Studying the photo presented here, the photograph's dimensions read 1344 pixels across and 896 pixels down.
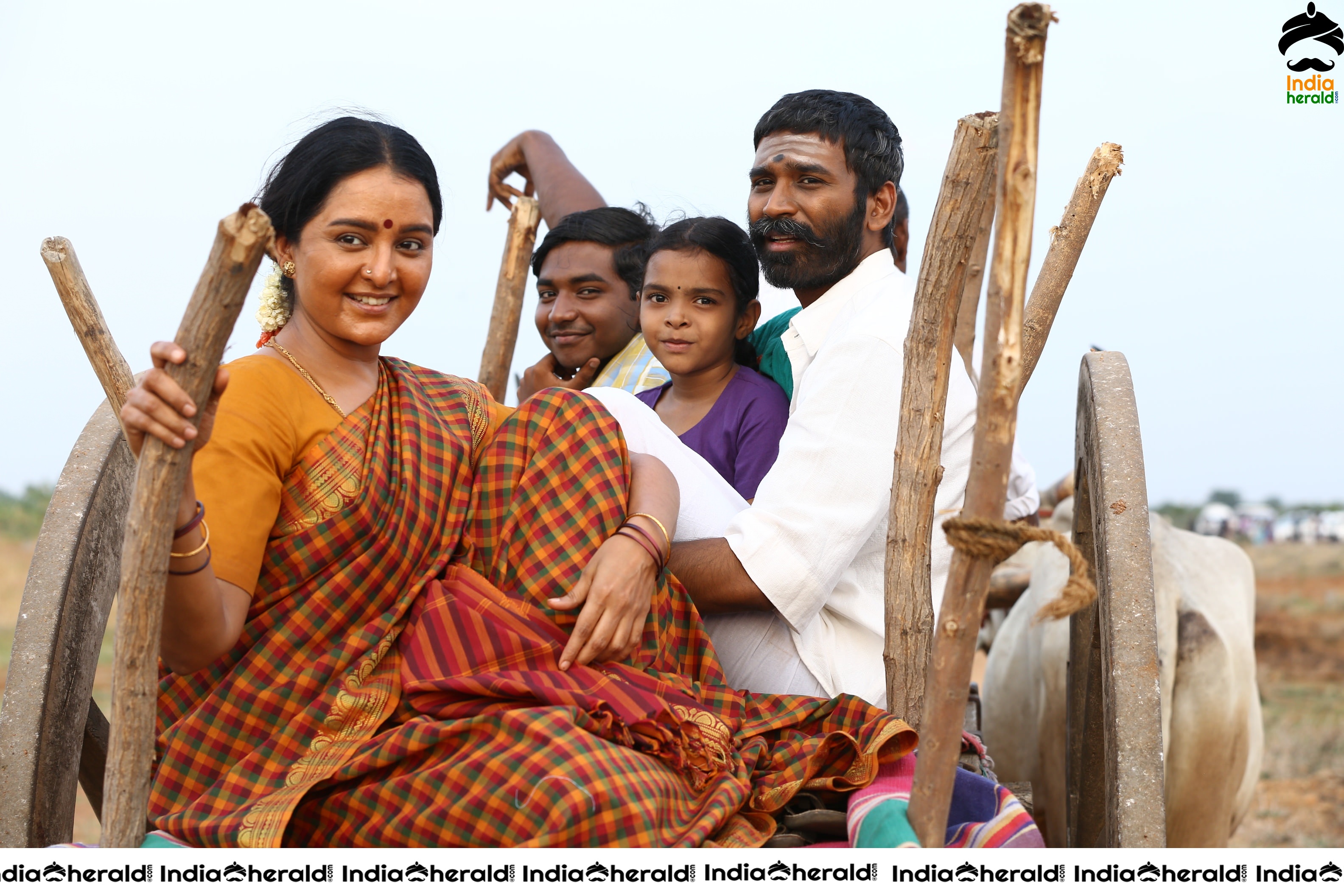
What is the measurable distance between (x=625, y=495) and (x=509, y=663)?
0.46m

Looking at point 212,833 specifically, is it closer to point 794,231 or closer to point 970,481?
point 970,481

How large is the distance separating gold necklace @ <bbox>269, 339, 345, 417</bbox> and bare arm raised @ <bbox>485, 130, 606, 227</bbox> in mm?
2699

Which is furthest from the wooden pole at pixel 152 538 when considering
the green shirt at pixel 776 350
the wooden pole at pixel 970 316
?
the green shirt at pixel 776 350

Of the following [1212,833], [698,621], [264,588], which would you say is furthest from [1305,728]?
[264,588]

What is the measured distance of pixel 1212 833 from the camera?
4.74m

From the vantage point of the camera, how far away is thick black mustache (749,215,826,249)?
335 cm

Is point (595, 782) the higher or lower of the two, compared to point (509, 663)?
lower

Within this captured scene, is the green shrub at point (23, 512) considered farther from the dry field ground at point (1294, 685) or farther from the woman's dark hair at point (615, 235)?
the woman's dark hair at point (615, 235)

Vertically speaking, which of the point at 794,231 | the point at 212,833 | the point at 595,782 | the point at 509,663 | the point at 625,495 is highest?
the point at 794,231

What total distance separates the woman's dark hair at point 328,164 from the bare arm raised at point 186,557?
638mm

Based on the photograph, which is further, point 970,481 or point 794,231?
point 794,231

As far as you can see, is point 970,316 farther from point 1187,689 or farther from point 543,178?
point 543,178

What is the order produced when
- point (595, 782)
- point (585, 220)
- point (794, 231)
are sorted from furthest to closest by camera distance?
point (585, 220), point (794, 231), point (595, 782)

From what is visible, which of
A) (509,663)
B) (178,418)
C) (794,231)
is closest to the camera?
(178,418)
